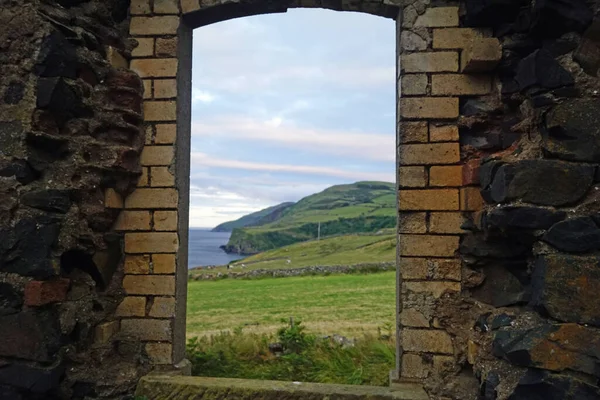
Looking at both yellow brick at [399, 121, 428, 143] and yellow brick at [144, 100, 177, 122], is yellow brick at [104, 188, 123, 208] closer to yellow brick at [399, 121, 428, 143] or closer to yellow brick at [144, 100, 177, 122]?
yellow brick at [144, 100, 177, 122]

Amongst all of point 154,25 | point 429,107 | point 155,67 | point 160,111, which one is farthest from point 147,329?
point 429,107

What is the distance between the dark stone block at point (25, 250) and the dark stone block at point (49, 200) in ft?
0.42

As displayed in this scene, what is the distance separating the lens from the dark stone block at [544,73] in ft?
10.4

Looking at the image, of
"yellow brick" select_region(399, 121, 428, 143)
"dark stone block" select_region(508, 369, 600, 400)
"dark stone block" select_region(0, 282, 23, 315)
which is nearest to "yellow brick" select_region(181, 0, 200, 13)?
"yellow brick" select_region(399, 121, 428, 143)

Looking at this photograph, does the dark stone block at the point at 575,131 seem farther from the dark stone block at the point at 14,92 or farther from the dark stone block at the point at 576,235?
the dark stone block at the point at 14,92

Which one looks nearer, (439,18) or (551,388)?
(551,388)

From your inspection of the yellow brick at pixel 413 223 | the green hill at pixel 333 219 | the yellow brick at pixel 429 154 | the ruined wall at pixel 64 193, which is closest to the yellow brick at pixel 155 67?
the ruined wall at pixel 64 193

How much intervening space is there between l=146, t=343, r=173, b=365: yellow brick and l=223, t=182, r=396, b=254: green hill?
4850 cm

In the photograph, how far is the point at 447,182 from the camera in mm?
4043

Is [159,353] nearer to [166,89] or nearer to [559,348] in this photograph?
[166,89]

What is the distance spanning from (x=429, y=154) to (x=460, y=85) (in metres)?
0.64

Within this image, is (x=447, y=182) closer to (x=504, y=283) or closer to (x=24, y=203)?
(x=504, y=283)

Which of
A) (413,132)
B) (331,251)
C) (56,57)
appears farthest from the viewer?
(331,251)

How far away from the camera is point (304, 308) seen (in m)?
10.4
